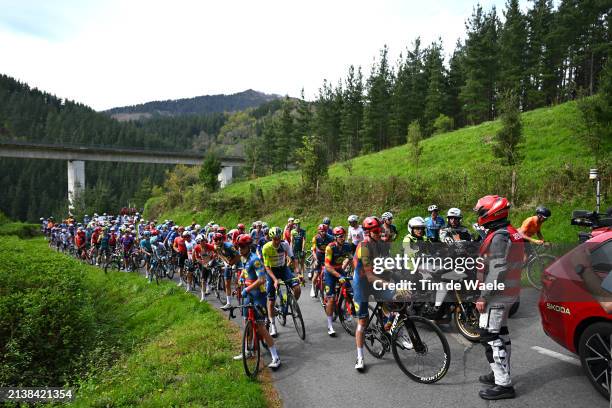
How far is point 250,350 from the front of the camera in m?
6.62

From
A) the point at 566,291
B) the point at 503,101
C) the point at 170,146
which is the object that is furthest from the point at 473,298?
the point at 170,146

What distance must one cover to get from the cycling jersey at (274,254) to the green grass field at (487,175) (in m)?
9.83

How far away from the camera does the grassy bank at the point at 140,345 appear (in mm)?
6234

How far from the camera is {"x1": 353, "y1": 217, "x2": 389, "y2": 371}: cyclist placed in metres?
6.15

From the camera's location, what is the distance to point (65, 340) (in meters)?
9.34

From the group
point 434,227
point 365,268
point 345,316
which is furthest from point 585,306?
point 434,227

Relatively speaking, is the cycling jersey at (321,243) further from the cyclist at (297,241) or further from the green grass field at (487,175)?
the green grass field at (487,175)

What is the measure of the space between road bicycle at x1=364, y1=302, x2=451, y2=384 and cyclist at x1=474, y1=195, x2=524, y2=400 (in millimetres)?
659

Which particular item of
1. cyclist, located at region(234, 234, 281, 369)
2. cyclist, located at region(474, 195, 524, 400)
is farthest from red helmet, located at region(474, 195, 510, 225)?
cyclist, located at region(234, 234, 281, 369)

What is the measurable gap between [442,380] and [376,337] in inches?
49.4

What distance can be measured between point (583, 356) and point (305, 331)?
17.4 feet

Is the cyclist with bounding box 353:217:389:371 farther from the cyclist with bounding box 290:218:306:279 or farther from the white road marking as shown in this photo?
the cyclist with bounding box 290:218:306:279

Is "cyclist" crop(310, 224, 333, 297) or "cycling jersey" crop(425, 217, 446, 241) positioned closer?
"cycling jersey" crop(425, 217, 446, 241)

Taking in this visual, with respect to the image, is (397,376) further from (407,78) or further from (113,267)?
(407,78)
